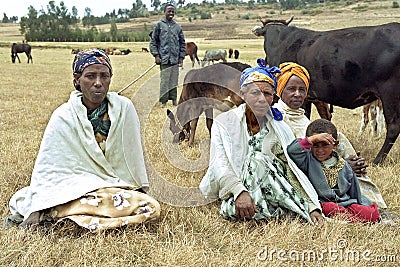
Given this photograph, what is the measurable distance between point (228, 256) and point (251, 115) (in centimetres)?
117

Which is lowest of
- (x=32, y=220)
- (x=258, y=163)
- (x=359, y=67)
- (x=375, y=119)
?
(x=375, y=119)

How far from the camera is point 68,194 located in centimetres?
325

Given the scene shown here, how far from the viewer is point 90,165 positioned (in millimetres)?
3477

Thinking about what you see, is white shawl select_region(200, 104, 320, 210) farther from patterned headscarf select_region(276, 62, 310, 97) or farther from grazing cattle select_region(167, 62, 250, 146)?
grazing cattle select_region(167, 62, 250, 146)

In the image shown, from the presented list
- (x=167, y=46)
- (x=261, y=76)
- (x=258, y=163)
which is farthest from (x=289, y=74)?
(x=167, y=46)

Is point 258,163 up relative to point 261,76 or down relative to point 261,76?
down

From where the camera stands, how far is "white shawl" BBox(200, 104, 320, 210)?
3.56 m

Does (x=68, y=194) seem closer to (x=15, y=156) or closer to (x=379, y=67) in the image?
(x=15, y=156)

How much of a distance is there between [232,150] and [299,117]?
81cm

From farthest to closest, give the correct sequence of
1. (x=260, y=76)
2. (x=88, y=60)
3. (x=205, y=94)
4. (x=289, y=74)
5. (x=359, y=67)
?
(x=205, y=94) → (x=359, y=67) → (x=289, y=74) → (x=260, y=76) → (x=88, y=60)

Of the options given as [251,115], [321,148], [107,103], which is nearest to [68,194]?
[107,103]

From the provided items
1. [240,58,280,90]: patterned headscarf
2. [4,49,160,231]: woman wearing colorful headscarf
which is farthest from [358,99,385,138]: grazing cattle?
[4,49,160,231]: woman wearing colorful headscarf

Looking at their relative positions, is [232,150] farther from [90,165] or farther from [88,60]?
[88,60]

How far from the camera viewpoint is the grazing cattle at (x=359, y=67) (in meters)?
5.36
